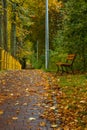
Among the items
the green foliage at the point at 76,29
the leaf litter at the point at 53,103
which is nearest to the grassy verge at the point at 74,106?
the leaf litter at the point at 53,103

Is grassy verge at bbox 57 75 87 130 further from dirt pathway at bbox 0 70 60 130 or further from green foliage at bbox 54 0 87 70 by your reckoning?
green foliage at bbox 54 0 87 70

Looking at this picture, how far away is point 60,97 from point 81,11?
11.2 metres

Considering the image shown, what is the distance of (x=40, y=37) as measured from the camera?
53469mm

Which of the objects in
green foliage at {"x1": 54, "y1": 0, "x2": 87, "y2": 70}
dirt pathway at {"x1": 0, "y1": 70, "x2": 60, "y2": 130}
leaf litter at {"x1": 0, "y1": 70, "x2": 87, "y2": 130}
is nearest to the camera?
dirt pathway at {"x1": 0, "y1": 70, "x2": 60, "y2": 130}

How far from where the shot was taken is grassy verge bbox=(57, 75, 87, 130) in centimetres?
878

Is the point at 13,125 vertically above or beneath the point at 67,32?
beneath

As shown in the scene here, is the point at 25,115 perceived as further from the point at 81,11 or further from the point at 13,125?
the point at 81,11

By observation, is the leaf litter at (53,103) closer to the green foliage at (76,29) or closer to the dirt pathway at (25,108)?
the dirt pathway at (25,108)

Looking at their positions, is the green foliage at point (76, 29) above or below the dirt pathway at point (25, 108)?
above

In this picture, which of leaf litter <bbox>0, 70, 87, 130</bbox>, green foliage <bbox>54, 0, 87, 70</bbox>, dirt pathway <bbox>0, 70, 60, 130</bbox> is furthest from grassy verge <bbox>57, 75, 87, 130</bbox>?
green foliage <bbox>54, 0, 87, 70</bbox>

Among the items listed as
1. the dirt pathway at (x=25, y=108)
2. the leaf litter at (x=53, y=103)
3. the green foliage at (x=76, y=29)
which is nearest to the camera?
the dirt pathway at (x=25, y=108)

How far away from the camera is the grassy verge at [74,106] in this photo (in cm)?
878

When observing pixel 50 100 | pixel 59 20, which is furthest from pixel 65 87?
pixel 59 20

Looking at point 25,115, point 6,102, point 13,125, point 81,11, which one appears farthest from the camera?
point 81,11
